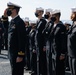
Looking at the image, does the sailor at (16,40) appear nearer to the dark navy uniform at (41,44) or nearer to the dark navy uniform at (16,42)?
the dark navy uniform at (16,42)

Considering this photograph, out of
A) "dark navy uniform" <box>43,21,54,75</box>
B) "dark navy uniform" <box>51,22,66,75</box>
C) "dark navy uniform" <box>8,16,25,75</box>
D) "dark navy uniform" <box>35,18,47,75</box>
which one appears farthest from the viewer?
"dark navy uniform" <box>35,18,47,75</box>

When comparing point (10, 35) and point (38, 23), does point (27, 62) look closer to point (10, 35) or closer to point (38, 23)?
point (38, 23)

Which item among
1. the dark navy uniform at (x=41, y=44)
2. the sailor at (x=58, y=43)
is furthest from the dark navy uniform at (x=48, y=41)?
the dark navy uniform at (x=41, y=44)

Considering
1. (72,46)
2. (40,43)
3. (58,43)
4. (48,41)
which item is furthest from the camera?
(40,43)

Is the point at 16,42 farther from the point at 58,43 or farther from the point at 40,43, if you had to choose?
the point at 40,43

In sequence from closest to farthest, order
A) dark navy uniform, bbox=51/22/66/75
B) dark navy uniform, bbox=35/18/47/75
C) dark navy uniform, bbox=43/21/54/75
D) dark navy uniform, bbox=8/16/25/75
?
1. dark navy uniform, bbox=8/16/25/75
2. dark navy uniform, bbox=51/22/66/75
3. dark navy uniform, bbox=43/21/54/75
4. dark navy uniform, bbox=35/18/47/75

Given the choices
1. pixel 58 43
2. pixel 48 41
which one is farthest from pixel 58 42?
pixel 48 41

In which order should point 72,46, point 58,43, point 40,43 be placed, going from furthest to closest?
point 40,43, point 58,43, point 72,46

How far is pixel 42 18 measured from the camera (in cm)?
791

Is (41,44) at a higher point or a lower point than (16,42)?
lower

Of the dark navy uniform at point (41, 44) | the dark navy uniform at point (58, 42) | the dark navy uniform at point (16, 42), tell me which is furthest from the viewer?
the dark navy uniform at point (41, 44)

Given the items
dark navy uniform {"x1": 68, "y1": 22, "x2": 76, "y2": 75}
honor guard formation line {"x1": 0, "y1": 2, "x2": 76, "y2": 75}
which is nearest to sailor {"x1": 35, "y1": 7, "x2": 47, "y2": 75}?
honor guard formation line {"x1": 0, "y1": 2, "x2": 76, "y2": 75}

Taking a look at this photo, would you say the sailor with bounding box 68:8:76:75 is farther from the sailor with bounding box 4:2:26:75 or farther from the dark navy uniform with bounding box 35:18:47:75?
the dark navy uniform with bounding box 35:18:47:75

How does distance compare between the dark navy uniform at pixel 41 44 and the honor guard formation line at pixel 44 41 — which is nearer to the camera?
the honor guard formation line at pixel 44 41
